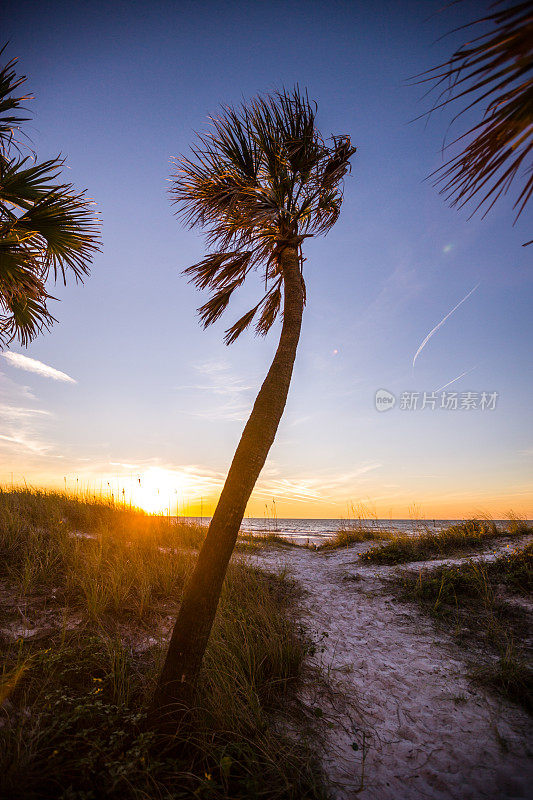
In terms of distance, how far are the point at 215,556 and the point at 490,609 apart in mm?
4507

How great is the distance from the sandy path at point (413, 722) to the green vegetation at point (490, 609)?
0.25 m

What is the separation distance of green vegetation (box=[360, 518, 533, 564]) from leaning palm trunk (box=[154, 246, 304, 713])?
629 cm

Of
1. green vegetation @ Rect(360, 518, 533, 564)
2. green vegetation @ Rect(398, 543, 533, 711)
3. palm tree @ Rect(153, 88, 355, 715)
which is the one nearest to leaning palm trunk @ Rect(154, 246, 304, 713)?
palm tree @ Rect(153, 88, 355, 715)

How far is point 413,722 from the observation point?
2.85 meters

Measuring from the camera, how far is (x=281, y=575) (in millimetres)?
6285

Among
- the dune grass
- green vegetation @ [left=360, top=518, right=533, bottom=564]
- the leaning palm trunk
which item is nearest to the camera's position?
the dune grass

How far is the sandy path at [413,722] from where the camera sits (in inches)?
90.4

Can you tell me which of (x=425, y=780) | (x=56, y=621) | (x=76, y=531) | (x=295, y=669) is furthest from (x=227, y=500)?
(x=76, y=531)

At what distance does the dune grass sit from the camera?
80.2 inches

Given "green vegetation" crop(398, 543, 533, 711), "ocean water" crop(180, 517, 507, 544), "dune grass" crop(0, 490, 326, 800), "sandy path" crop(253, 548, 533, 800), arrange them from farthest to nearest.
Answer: "ocean water" crop(180, 517, 507, 544)
"green vegetation" crop(398, 543, 533, 711)
"sandy path" crop(253, 548, 533, 800)
"dune grass" crop(0, 490, 326, 800)

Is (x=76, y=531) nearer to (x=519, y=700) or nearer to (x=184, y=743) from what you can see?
(x=184, y=743)

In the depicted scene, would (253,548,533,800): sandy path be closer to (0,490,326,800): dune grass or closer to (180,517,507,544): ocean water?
(0,490,326,800): dune grass

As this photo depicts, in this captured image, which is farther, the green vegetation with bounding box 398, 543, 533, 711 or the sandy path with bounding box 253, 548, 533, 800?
the green vegetation with bounding box 398, 543, 533, 711

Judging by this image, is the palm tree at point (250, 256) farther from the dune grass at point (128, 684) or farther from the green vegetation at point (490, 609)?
the green vegetation at point (490, 609)
